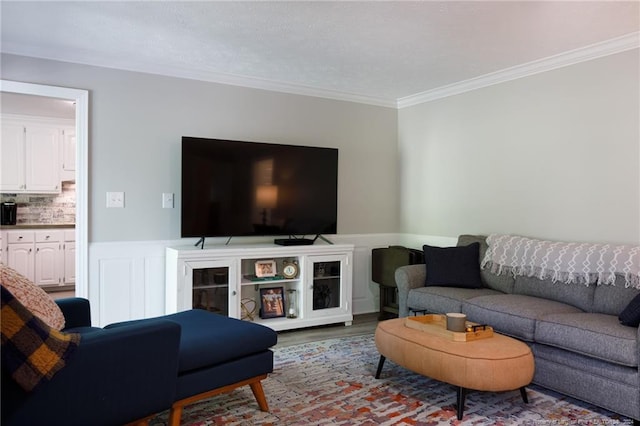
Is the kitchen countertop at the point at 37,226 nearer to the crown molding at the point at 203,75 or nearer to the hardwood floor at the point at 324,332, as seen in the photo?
the crown molding at the point at 203,75

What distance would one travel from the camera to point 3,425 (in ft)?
5.47

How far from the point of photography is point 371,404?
2820 mm

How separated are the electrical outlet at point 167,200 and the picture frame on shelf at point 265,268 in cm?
93

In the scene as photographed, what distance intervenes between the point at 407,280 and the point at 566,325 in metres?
→ 1.44

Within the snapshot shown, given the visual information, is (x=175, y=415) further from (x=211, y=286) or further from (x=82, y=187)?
(x=82, y=187)

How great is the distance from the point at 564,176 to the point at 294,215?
2353mm

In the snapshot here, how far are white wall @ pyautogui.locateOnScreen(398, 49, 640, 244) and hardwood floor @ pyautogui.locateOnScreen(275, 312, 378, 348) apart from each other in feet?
4.03

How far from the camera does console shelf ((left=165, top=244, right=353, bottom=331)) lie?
394 cm

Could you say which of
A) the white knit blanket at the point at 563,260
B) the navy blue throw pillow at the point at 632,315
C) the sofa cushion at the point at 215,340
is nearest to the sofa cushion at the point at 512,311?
the white knit blanket at the point at 563,260

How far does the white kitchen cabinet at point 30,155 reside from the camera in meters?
6.45

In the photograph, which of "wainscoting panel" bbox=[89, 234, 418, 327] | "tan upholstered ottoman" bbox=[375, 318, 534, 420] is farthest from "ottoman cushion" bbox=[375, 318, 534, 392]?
"wainscoting panel" bbox=[89, 234, 418, 327]

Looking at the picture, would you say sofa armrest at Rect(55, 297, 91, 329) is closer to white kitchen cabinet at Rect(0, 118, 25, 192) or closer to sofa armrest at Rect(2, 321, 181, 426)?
sofa armrest at Rect(2, 321, 181, 426)

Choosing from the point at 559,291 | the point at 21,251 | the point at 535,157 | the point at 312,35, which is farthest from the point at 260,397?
the point at 21,251

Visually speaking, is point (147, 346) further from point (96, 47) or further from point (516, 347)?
point (96, 47)
